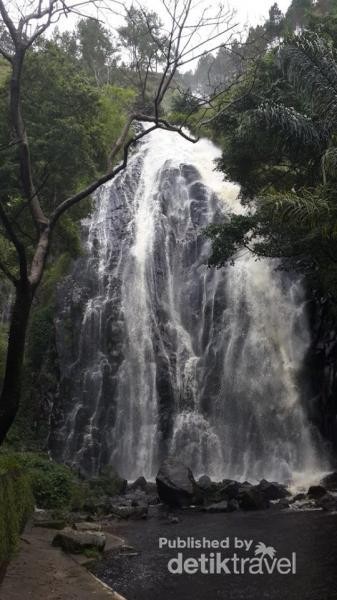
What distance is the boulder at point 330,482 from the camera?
1486cm

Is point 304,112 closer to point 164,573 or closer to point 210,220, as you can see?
point 210,220

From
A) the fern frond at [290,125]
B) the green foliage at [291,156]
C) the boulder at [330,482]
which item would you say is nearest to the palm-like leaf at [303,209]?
the green foliage at [291,156]

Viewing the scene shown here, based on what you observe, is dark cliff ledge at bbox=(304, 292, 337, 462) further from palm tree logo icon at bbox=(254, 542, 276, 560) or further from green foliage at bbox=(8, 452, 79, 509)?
palm tree logo icon at bbox=(254, 542, 276, 560)

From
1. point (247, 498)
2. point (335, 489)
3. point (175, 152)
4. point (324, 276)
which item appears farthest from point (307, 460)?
point (175, 152)

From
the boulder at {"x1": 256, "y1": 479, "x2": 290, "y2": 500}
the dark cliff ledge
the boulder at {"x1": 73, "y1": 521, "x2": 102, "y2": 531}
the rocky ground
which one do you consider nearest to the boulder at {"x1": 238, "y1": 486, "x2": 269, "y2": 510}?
the rocky ground

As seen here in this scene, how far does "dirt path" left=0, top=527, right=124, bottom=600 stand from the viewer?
22.1 ft

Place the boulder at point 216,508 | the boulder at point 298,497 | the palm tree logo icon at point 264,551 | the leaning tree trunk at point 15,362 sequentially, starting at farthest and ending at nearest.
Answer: the boulder at point 298,497, the boulder at point 216,508, the palm tree logo icon at point 264,551, the leaning tree trunk at point 15,362

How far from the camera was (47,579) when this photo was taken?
24.3ft

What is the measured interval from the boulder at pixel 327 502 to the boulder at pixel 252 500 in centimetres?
125

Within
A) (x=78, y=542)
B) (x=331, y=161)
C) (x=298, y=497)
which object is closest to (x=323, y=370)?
(x=298, y=497)

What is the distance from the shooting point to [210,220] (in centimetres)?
2458

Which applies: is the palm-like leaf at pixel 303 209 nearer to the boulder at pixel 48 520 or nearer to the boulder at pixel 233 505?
the boulder at pixel 233 505

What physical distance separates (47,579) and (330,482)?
10.2 metres

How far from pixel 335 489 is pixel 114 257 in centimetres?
Result: 1322
